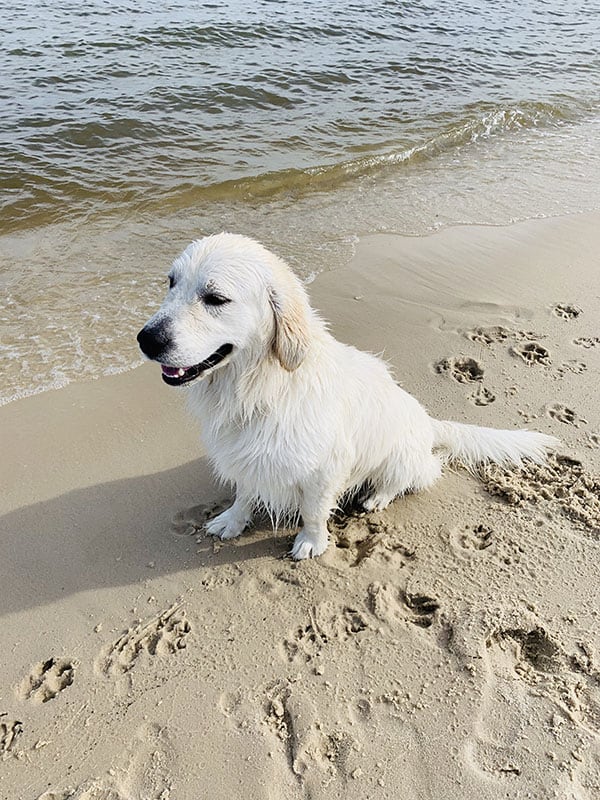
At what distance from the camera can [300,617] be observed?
2975 millimetres

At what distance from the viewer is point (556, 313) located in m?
5.10

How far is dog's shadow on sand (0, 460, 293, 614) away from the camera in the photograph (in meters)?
3.21

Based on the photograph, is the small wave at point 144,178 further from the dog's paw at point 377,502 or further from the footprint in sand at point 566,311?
the dog's paw at point 377,502

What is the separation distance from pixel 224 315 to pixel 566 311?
383 centimetres

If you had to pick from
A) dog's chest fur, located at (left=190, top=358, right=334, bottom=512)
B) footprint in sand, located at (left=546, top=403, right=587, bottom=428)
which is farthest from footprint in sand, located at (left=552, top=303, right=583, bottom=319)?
dog's chest fur, located at (left=190, top=358, right=334, bottom=512)

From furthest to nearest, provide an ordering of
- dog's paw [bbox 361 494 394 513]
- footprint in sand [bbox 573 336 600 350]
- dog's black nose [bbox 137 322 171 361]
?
1. footprint in sand [bbox 573 336 600 350]
2. dog's paw [bbox 361 494 394 513]
3. dog's black nose [bbox 137 322 171 361]

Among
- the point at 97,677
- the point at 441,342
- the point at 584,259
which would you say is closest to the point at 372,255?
the point at 441,342

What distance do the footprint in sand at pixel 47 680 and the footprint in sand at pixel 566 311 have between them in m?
4.67

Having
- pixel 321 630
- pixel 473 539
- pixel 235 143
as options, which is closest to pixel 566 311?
pixel 473 539

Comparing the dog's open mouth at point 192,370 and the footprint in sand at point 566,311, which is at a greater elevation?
the dog's open mouth at point 192,370

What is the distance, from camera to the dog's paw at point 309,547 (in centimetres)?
331

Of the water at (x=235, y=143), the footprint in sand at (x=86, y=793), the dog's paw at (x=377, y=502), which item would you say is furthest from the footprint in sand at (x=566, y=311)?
the footprint in sand at (x=86, y=793)

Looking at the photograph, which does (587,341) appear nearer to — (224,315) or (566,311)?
(566,311)

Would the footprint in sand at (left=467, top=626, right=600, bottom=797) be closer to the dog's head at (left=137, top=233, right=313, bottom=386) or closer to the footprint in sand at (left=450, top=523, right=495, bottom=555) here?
the footprint in sand at (left=450, top=523, right=495, bottom=555)
